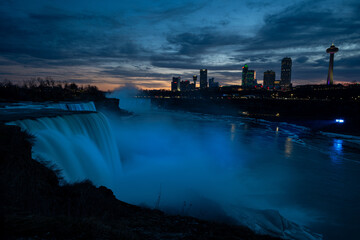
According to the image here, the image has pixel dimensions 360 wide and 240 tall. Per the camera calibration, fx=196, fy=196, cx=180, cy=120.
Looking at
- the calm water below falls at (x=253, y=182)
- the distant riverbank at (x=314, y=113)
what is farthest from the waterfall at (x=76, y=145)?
the distant riverbank at (x=314, y=113)

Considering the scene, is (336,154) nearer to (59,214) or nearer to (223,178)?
(223,178)

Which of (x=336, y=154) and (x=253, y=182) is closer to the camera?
(x=253, y=182)

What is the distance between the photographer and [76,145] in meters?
12.1

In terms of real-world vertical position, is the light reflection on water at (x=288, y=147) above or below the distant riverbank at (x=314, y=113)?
below

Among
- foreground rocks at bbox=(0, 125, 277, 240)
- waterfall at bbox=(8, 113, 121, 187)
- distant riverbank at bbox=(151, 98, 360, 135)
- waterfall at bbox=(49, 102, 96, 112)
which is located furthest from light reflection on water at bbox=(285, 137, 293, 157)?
waterfall at bbox=(49, 102, 96, 112)

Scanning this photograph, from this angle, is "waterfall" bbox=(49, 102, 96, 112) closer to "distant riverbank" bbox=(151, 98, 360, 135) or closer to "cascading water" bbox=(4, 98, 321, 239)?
"cascading water" bbox=(4, 98, 321, 239)

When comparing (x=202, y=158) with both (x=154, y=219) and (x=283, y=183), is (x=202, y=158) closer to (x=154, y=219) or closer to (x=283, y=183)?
(x=283, y=183)

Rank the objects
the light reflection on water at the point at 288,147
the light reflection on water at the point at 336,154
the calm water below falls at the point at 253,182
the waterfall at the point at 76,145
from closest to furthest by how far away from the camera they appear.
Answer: the waterfall at the point at 76,145 → the calm water below falls at the point at 253,182 → the light reflection on water at the point at 336,154 → the light reflection on water at the point at 288,147

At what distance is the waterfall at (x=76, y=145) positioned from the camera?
9631 millimetres

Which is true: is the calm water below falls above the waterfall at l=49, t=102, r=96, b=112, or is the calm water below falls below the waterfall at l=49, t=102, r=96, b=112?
below

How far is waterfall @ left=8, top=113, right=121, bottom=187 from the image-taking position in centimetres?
963

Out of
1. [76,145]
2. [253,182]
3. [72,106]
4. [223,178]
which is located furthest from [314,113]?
[76,145]

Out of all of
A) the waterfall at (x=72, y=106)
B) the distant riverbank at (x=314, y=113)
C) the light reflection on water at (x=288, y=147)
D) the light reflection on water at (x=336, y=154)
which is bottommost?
the light reflection on water at (x=288, y=147)

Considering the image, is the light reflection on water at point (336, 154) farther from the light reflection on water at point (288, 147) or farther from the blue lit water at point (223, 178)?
the light reflection on water at point (288, 147)
